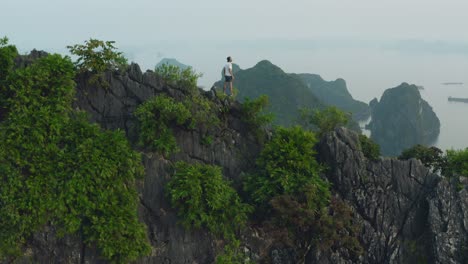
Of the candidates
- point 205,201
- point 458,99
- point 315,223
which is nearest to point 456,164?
point 315,223

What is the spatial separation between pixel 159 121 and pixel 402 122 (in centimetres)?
10327

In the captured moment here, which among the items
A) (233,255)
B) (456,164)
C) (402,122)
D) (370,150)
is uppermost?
(370,150)

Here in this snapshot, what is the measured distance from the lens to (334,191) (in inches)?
647

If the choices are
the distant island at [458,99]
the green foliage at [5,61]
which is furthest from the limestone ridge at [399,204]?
the distant island at [458,99]

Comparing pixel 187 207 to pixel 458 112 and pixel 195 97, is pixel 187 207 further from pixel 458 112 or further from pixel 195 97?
pixel 458 112

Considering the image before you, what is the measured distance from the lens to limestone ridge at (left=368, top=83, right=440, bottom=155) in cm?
10381

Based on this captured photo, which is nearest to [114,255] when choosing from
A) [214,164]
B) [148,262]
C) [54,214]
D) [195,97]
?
[148,262]

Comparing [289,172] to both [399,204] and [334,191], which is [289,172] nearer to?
[334,191]

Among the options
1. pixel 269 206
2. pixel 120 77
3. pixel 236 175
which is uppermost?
pixel 120 77

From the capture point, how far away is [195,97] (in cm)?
1641

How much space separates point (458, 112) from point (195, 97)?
6257 inches

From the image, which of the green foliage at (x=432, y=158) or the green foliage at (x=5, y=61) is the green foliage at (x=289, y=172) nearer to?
the green foliage at (x=432, y=158)

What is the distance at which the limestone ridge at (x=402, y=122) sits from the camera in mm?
103812

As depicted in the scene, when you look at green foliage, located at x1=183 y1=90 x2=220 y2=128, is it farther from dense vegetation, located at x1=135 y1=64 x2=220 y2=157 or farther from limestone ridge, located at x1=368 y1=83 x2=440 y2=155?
limestone ridge, located at x1=368 y1=83 x2=440 y2=155
